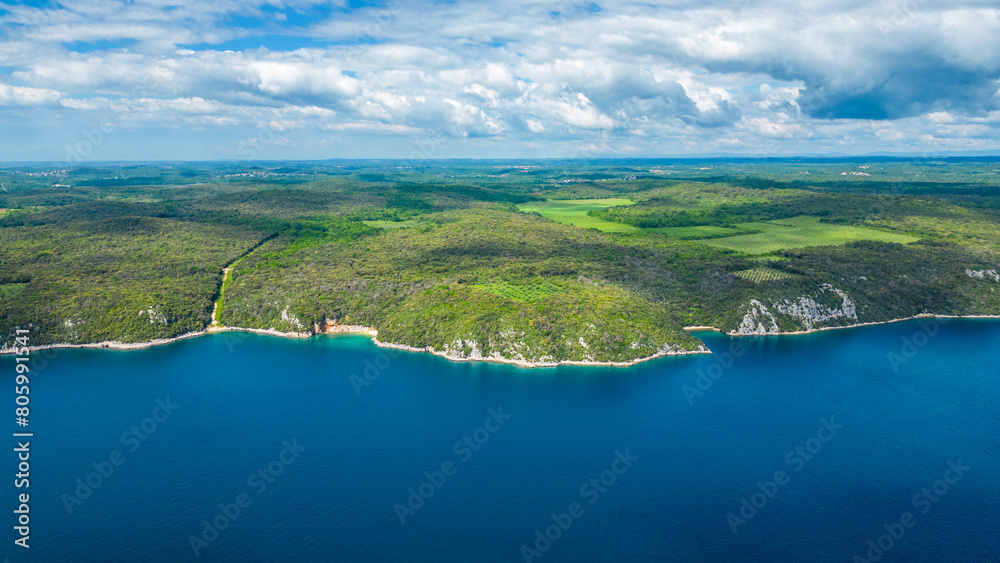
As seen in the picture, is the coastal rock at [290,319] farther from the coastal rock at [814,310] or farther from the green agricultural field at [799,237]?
the green agricultural field at [799,237]

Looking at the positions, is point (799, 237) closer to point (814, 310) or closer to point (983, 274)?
point (983, 274)

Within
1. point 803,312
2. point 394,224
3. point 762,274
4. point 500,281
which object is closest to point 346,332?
point 500,281

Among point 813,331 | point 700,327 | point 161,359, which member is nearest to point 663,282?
point 700,327

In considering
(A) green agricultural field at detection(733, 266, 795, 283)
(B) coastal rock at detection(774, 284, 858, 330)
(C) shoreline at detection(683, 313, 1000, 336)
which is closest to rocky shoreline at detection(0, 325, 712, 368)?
(C) shoreline at detection(683, 313, 1000, 336)

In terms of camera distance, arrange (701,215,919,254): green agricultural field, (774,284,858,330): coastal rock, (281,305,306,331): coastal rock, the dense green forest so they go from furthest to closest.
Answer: (701,215,919,254): green agricultural field < (774,284,858,330): coastal rock < (281,305,306,331): coastal rock < the dense green forest

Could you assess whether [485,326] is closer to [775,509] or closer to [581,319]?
[581,319]

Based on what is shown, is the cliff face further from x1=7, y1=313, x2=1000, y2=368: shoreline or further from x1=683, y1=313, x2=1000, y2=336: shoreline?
x1=7, y1=313, x2=1000, y2=368: shoreline
